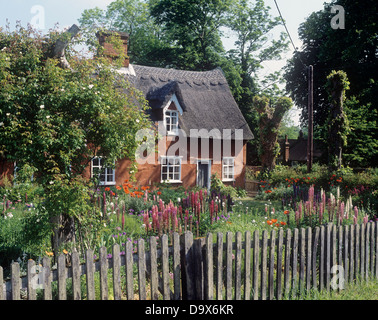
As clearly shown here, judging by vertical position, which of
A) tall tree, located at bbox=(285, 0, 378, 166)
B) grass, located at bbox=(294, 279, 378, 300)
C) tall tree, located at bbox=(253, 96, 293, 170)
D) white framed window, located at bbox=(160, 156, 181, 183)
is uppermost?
tall tree, located at bbox=(285, 0, 378, 166)

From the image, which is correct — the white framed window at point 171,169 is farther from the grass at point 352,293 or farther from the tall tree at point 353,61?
the grass at point 352,293

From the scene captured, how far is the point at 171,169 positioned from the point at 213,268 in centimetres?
1436

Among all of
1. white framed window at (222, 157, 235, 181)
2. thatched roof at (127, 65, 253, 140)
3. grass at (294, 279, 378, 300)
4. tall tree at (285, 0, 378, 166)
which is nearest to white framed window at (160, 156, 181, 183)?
thatched roof at (127, 65, 253, 140)

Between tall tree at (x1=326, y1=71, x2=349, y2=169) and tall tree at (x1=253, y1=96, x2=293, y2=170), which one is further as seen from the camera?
tall tree at (x1=253, y1=96, x2=293, y2=170)

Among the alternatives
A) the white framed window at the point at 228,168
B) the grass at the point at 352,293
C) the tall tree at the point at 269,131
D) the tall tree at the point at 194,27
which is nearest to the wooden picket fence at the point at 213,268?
the grass at the point at 352,293

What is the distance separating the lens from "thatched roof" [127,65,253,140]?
19.8m

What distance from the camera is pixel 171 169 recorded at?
19.8 m

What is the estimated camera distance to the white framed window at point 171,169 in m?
19.2

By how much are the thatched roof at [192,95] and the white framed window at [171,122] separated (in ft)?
0.96

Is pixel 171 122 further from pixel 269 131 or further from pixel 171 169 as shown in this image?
pixel 269 131

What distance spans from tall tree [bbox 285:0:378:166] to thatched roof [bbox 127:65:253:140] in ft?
16.7

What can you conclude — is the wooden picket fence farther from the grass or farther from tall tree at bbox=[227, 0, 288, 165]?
tall tree at bbox=[227, 0, 288, 165]

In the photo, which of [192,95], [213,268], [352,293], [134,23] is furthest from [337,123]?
[134,23]
